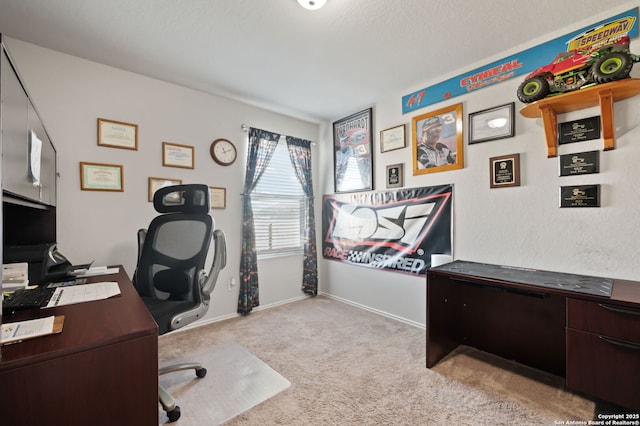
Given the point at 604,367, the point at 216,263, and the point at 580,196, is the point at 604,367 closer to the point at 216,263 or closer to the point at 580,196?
the point at 580,196

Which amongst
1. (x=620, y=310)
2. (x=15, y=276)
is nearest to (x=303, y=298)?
(x=15, y=276)

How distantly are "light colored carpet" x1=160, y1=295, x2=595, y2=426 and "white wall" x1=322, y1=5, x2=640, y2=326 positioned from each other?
72cm

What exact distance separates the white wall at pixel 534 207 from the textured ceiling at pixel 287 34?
320mm

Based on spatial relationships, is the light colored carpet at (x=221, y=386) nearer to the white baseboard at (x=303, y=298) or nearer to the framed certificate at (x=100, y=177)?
the white baseboard at (x=303, y=298)

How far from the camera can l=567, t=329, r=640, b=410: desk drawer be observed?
4.57ft

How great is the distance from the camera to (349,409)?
167 cm

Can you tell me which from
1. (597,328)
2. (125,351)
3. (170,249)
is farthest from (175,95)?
(597,328)

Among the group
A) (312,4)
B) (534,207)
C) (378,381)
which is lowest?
(378,381)

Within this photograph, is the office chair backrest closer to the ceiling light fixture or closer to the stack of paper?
the stack of paper

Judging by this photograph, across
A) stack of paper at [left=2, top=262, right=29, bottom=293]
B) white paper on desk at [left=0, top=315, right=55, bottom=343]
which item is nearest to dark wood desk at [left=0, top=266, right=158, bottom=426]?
white paper on desk at [left=0, top=315, right=55, bottom=343]

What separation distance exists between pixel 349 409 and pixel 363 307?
180cm

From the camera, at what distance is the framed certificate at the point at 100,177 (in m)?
2.38

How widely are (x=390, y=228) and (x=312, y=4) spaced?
2221 mm

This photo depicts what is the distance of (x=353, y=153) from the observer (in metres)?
3.58
